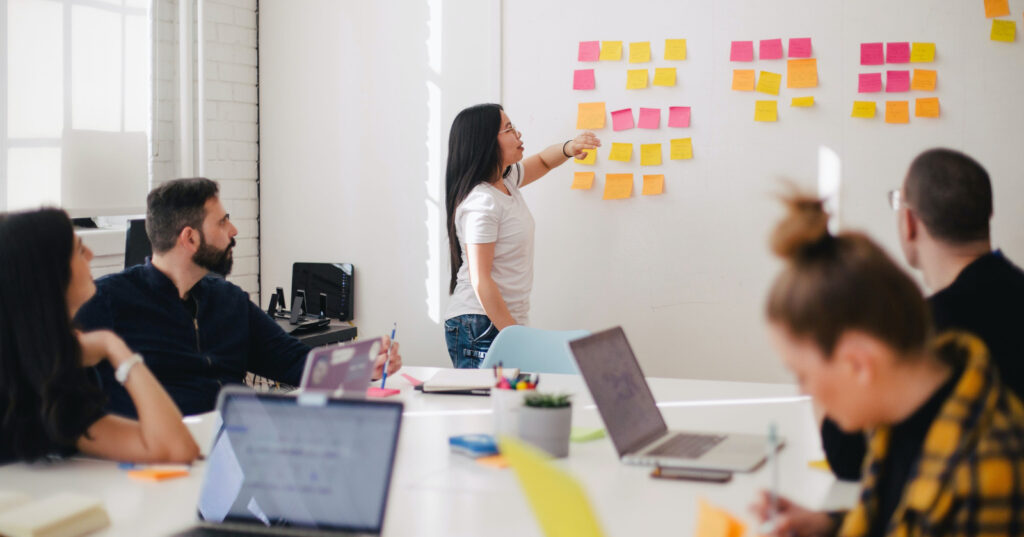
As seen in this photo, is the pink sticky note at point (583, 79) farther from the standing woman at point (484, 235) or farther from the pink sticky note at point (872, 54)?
the pink sticky note at point (872, 54)

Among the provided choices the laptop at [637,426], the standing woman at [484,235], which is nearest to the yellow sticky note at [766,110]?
the standing woman at [484,235]

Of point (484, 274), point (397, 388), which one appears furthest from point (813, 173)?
point (397, 388)

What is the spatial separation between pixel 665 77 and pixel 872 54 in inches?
30.6

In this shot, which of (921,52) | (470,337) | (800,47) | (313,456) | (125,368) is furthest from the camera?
(800,47)

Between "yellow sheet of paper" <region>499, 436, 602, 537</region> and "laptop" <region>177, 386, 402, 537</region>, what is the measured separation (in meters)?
0.33

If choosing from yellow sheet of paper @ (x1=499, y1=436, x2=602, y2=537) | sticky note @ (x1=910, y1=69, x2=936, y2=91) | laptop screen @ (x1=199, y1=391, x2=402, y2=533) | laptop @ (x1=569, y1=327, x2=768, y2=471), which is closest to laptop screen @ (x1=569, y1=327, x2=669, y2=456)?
laptop @ (x1=569, y1=327, x2=768, y2=471)

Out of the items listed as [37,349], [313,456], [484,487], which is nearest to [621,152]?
[484,487]

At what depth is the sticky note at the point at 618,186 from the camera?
384 cm

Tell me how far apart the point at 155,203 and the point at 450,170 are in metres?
1.17

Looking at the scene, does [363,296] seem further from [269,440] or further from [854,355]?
[854,355]

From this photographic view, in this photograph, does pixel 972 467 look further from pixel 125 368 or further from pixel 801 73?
pixel 801 73

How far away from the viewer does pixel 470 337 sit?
11.0ft

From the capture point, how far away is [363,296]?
14.3 feet

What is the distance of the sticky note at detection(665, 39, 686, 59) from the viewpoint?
A: 12.2 feet
